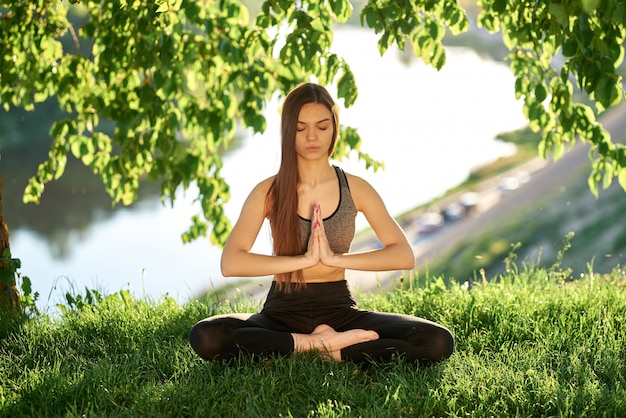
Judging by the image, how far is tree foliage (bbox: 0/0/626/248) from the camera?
449 cm

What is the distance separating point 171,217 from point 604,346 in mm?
26177

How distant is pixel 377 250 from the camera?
4.00 m

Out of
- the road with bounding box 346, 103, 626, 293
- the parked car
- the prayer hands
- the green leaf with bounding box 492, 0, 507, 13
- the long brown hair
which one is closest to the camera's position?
the prayer hands

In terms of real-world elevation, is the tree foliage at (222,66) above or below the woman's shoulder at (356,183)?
above

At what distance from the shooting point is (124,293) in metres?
5.05

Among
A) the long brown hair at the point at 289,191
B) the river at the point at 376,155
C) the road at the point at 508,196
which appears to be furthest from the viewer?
the road at the point at 508,196

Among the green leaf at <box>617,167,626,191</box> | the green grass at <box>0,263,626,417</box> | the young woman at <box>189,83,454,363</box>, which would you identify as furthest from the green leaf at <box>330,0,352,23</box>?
the green leaf at <box>617,167,626,191</box>

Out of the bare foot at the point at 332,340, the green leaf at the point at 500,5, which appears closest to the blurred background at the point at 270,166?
the green leaf at the point at 500,5

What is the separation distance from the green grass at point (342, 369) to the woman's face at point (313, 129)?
994 millimetres

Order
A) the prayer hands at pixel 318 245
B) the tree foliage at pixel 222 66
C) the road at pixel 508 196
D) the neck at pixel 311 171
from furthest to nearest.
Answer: the road at pixel 508 196 → the tree foliage at pixel 222 66 → the neck at pixel 311 171 → the prayer hands at pixel 318 245

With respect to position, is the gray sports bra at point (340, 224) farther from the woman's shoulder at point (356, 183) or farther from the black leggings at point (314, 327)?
the black leggings at point (314, 327)

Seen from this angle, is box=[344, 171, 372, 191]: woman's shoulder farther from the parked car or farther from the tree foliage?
the parked car

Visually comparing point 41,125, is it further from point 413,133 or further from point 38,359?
point 38,359

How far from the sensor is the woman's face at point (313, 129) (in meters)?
3.99
